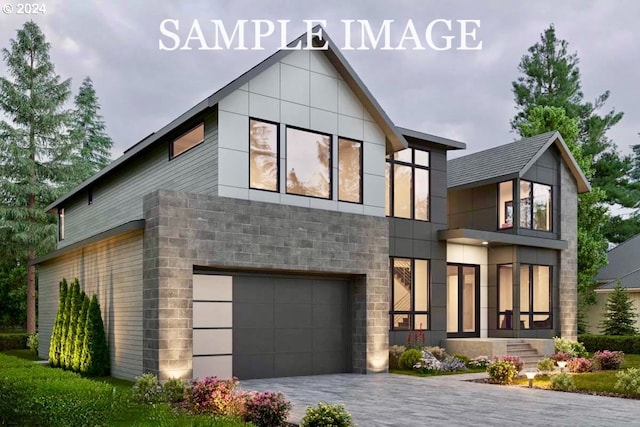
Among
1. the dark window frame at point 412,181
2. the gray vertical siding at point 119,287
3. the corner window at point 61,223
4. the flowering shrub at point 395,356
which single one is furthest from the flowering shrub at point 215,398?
the corner window at point 61,223

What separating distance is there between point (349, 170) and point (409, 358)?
17.5 feet

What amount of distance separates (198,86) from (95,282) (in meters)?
43.7

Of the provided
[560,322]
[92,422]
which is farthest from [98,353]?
[560,322]

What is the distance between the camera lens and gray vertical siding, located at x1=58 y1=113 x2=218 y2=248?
14.7m

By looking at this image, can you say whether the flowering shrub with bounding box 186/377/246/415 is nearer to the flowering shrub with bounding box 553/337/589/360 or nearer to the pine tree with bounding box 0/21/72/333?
the flowering shrub with bounding box 553/337/589/360

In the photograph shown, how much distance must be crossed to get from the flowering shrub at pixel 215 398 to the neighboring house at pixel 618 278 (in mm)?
21506

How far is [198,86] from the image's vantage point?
5825 centimetres

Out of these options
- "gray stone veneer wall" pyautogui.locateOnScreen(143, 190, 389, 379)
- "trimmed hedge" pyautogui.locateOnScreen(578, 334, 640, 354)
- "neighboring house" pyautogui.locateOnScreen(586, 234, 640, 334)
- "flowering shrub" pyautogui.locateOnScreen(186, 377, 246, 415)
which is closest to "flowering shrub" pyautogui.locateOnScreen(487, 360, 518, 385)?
"gray stone veneer wall" pyautogui.locateOnScreen(143, 190, 389, 379)

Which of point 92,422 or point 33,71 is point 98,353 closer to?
point 92,422

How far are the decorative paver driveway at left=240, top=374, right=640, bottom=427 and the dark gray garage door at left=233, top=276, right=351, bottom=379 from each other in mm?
511

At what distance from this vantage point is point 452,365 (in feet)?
57.3

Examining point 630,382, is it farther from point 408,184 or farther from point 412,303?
point 408,184

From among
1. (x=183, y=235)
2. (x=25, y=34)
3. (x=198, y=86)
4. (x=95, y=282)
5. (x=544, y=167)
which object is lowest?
(x=95, y=282)

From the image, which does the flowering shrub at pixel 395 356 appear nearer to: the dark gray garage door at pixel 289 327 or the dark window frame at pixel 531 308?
the dark gray garage door at pixel 289 327
